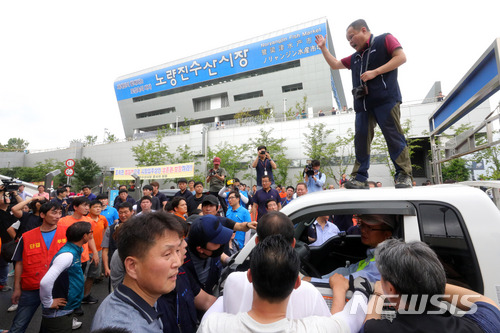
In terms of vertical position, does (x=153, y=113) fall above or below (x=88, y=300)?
above

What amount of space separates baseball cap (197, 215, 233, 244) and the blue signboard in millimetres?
30768

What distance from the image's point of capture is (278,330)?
1.01 metres

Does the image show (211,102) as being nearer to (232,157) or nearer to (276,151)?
(232,157)

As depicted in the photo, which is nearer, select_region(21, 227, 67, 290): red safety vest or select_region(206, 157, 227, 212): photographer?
select_region(21, 227, 67, 290): red safety vest

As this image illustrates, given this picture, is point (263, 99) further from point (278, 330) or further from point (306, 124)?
point (278, 330)

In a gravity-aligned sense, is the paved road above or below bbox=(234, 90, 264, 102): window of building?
below

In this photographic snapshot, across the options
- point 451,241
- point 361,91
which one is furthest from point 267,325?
point 361,91

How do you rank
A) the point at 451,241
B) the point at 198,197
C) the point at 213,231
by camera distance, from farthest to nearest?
1. the point at 198,197
2. the point at 213,231
3. the point at 451,241

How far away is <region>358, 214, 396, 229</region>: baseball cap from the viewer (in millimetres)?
1891

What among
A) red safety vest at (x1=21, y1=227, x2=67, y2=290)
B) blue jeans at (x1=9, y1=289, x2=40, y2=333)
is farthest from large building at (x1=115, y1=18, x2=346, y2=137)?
blue jeans at (x1=9, y1=289, x2=40, y2=333)

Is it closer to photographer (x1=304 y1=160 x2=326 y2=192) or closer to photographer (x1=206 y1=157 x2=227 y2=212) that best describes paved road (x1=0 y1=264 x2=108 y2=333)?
photographer (x1=206 y1=157 x2=227 y2=212)

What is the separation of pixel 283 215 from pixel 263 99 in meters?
33.1

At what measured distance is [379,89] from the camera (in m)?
2.44

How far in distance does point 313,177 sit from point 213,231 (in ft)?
13.2
